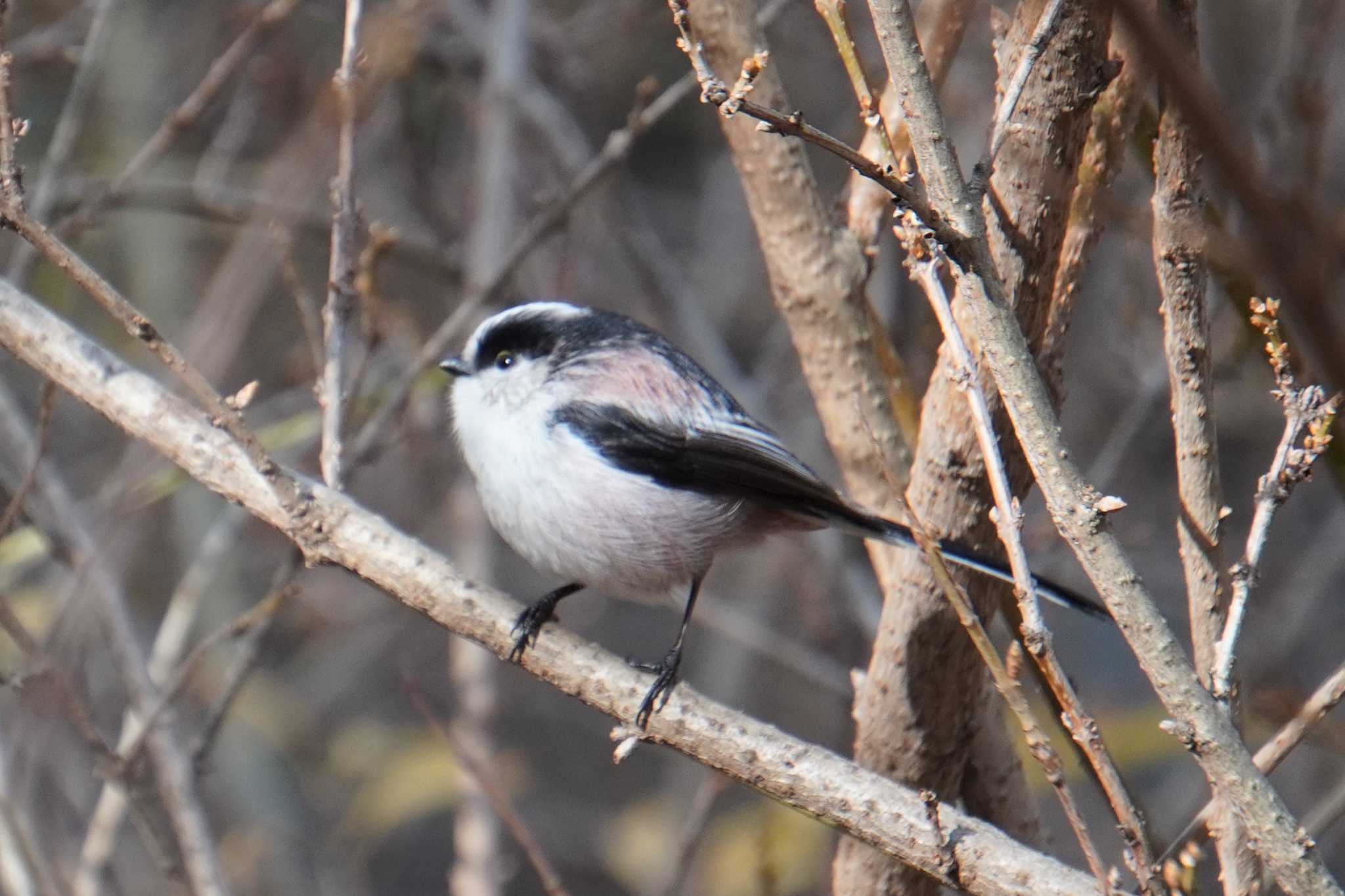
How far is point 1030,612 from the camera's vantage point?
4.32 ft

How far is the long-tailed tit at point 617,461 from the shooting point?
2.38 meters

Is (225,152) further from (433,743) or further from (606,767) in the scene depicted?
(606,767)

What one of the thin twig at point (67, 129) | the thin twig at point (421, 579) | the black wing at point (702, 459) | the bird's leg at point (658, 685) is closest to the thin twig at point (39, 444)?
the thin twig at point (421, 579)

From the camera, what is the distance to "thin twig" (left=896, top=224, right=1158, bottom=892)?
1.30 m

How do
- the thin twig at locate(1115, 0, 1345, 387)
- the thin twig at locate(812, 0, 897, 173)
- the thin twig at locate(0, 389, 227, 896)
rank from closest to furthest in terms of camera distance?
1. the thin twig at locate(1115, 0, 1345, 387)
2. the thin twig at locate(812, 0, 897, 173)
3. the thin twig at locate(0, 389, 227, 896)

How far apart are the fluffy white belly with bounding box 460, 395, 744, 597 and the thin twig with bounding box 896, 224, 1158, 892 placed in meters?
1.06

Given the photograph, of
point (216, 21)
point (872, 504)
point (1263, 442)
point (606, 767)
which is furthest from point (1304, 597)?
point (216, 21)

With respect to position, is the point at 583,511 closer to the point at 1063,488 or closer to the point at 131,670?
the point at 131,670

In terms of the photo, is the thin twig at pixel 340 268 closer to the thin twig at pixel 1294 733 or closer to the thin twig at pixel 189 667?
the thin twig at pixel 189 667

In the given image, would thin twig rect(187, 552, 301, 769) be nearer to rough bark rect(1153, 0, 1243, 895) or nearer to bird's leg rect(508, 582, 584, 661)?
bird's leg rect(508, 582, 584, 661)

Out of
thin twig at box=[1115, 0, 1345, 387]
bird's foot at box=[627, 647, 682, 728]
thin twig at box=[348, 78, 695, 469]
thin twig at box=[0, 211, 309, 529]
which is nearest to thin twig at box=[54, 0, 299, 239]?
Result: thin twig at box=[348, 78, 695, 469]

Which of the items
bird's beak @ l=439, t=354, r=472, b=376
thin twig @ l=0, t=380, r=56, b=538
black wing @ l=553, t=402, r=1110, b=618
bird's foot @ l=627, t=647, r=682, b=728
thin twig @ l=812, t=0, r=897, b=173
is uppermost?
bird's beak @ l=439, t=354, r=472, b=376

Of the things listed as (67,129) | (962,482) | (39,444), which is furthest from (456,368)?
(962,482)

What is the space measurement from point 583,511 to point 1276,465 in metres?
1.27
